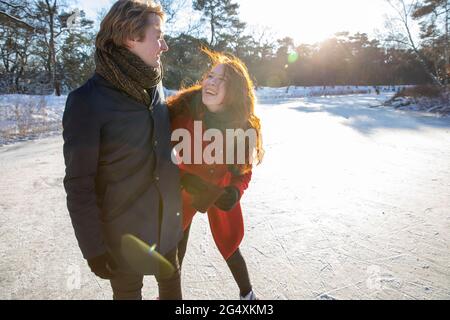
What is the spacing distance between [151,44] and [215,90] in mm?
537

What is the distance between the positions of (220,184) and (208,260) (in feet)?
2.97

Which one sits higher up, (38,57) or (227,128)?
(38,57)

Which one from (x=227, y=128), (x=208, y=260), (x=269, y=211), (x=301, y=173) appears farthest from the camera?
(x=301, y=173)

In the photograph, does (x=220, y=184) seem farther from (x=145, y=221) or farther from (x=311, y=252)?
(x=311, y=252)

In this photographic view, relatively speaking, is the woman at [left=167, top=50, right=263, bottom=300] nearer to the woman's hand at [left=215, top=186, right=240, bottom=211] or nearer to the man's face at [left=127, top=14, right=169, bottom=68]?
the woman's hand at [left=215, top=186, right=240, bottom=211]

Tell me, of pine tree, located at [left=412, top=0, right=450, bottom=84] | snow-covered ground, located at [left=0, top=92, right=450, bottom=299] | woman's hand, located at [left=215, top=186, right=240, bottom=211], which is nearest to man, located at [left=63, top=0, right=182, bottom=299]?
woman's hand, located at [left=215, top=186, right=240, bottom=211]

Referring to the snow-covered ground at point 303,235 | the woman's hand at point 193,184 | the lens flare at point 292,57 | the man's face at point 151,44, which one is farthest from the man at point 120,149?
the lens flare at point 292,57

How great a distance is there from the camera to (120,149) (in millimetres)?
1262

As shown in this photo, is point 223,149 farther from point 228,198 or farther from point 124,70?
point 124,70

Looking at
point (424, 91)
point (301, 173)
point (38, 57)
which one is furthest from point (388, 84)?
point (301, 173)

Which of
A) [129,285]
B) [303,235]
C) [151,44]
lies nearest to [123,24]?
[151,44]

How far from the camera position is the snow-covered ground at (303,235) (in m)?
2.08

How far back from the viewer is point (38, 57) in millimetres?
24438
